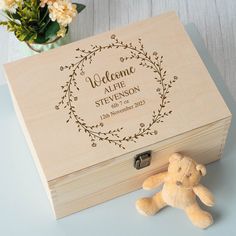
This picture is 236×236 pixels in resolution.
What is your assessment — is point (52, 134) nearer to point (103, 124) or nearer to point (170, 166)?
point (103, 124)

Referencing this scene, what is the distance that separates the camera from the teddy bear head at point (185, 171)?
0.98 meters

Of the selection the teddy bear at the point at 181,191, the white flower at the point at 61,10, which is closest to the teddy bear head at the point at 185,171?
the teddy bear at the point at 181,191

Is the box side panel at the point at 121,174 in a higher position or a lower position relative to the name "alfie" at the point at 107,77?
lower

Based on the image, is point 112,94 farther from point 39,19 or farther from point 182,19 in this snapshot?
point 182,19

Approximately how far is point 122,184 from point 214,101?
21cm

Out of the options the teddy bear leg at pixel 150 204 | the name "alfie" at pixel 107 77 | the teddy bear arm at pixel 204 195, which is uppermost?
the name "alfie" at pixel 107 77

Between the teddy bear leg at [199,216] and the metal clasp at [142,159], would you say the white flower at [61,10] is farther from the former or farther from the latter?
the teddy bear leg at [199,216]

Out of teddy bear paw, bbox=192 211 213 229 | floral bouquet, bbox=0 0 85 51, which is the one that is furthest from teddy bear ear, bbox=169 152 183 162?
floral bouquet, bbox=0 0 85 51

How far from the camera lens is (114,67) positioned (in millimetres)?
1038

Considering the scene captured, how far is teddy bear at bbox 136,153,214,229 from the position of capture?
38.6 inches

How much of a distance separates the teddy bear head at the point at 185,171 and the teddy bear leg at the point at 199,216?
Answer: 0.05 meters

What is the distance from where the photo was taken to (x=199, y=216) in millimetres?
1014

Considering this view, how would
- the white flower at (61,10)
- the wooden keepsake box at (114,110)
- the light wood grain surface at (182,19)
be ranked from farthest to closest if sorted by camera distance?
the light wood grain surface at (182,19)
the white flower at (61,10)
the wooden keepsake box at (114,110)

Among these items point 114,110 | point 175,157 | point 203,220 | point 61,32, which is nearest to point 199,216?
point 203,220
